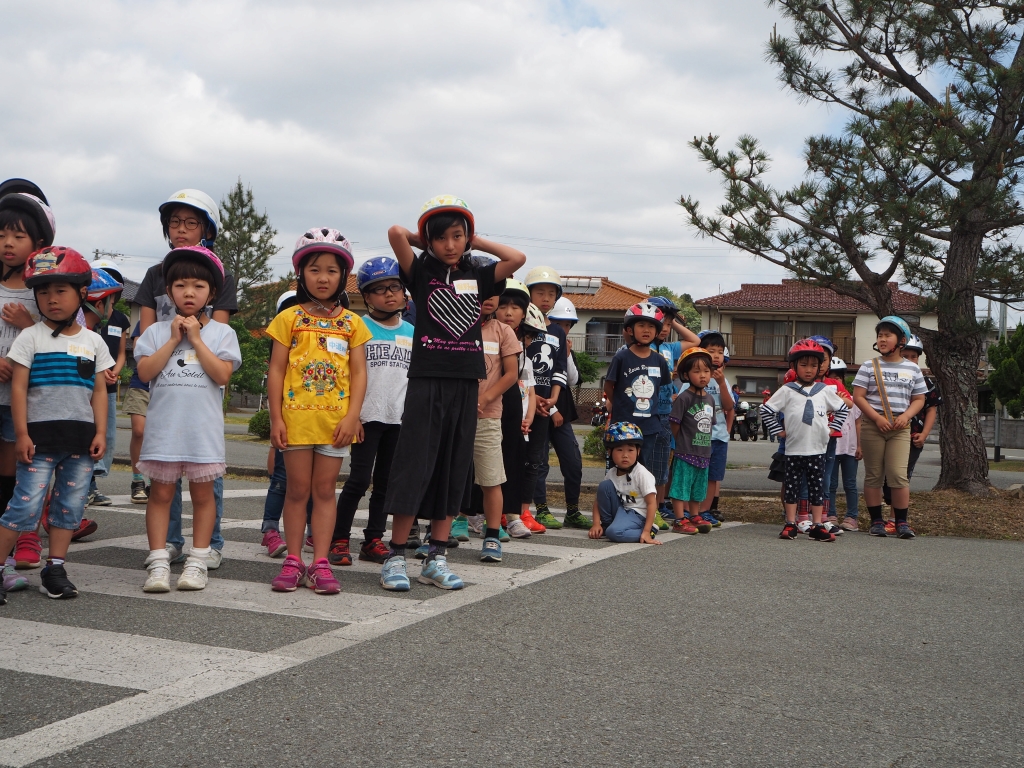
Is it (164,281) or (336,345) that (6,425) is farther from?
(336,345)

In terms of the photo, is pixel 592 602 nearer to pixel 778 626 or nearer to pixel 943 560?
pixel 778 626

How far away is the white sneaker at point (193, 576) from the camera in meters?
4.61

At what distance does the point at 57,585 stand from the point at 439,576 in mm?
1808

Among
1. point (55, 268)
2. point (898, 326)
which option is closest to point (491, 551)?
point (55, 268)

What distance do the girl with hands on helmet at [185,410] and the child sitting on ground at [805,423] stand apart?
4749mm

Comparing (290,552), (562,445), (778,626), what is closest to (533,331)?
(562,445)

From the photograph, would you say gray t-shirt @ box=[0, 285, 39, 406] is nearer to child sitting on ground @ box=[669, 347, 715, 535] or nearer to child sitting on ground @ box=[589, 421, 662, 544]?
child sitting on ground @ box=[589, 421, 662, 544]

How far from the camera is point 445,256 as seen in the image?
4.97 m

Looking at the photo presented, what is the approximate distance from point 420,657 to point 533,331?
4423 millimetres

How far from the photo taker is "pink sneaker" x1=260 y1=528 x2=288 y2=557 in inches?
231

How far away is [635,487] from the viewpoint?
721 centimetres

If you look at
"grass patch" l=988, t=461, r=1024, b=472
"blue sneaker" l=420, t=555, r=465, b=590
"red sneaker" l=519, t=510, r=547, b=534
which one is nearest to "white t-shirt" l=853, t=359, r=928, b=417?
"red sneaker" l=519, t=510, r=547, b=534

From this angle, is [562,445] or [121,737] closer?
[121,737]

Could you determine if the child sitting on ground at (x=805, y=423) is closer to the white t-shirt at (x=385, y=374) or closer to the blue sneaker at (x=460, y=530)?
the blue sneaker at (x=460, y=530)
